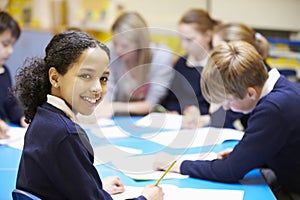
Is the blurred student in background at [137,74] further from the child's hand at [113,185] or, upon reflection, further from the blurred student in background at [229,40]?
the child's hand at [113,185]

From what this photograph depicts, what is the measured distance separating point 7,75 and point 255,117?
4.26 ft

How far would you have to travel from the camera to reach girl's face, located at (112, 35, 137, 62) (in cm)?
196

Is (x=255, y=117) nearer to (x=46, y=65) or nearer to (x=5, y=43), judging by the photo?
(x=46, y=65)

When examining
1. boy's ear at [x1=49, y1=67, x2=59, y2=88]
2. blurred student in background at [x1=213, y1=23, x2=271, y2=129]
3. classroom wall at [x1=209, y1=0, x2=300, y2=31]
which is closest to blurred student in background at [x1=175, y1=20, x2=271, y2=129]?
blurred student in background at [x1=213, y1=23, x2=271, y2=129]

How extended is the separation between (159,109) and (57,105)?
126cm

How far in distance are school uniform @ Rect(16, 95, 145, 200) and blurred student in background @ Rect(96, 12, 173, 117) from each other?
3.74ft

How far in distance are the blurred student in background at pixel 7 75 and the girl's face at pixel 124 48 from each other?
47 centimetres

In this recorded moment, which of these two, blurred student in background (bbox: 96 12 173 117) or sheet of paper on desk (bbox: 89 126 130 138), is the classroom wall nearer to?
blurred student in background (bbox: 96 12 173 117)

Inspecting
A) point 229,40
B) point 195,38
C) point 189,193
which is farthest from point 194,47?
point 189,193

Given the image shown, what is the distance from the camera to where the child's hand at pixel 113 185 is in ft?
3.69

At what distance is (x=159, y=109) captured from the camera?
217 centimetres

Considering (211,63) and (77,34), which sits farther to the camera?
(211,63)

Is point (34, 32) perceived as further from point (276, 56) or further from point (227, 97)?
point (227, 97)

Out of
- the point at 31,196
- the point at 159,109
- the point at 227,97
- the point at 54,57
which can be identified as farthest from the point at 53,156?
the point at 159,109
